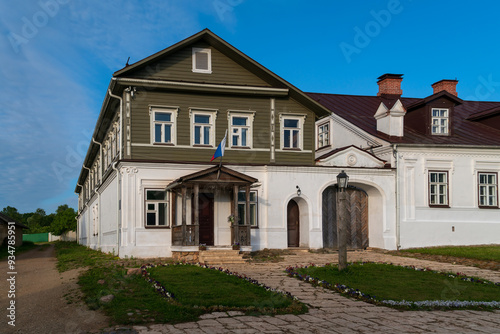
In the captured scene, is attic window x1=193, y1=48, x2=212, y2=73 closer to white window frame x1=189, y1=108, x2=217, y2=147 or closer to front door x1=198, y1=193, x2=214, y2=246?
white window frame x1=189, y1=108, x2=217, y2=147

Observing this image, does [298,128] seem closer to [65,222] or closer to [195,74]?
[195,74]

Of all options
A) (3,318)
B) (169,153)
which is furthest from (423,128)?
(3,318)

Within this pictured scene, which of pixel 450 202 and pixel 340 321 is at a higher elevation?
pixel 450 202

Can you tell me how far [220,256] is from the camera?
1806 cm

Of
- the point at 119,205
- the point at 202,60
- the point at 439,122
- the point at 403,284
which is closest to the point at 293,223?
the point at 119,205

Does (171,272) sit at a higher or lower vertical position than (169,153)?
lower

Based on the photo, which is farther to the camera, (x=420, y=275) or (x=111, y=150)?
(x=111, y=150)

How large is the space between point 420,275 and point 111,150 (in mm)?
15313

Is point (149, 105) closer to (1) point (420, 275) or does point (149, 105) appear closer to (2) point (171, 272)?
(2) point (171, 272)

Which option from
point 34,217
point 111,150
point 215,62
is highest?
point 215,62

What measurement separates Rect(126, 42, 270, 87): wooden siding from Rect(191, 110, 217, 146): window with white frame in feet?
4.25

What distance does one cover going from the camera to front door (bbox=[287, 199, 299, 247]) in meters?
22.0

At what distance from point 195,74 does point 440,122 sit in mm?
11785

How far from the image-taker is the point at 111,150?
24.2 meters
